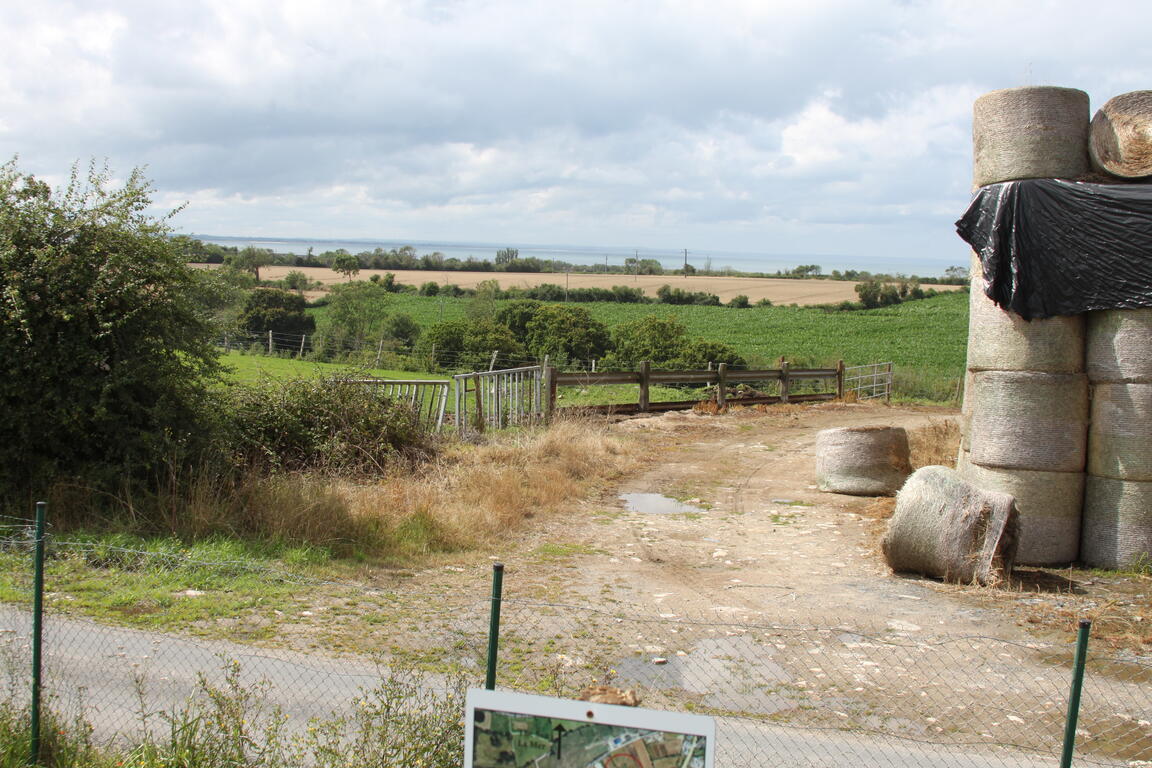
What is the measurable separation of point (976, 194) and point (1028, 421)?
244 cm

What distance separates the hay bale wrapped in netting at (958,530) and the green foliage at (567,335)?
35.2m

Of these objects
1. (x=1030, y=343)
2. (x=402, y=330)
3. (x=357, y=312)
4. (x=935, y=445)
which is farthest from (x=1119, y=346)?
(x=402, y=330)

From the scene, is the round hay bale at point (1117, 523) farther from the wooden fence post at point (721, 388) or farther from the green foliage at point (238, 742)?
the wooden fence post at point (721, 388)

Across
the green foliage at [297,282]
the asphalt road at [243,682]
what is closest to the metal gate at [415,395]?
the asphalt road at [243,682]

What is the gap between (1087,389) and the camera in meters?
9.12

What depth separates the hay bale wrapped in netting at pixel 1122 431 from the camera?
28.6 feet

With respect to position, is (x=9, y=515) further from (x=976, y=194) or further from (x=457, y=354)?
(x=457, y=354)

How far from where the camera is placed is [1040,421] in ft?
29.8

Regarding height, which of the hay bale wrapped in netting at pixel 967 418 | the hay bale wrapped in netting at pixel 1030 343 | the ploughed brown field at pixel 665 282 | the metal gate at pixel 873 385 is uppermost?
the ploughed brown field at pixel 665 282

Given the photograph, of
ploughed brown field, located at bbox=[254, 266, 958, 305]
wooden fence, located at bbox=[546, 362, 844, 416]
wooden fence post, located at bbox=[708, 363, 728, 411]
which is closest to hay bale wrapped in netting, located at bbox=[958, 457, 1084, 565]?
wooden fence, located at bbox=[546, 362, 844, 416]

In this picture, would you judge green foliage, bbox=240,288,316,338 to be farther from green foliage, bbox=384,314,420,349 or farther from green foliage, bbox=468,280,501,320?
green foliage, bbox=468,280,501,320

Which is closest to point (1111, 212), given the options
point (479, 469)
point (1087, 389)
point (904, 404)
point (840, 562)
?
point (1087, 389)

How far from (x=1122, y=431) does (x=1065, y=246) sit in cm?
187

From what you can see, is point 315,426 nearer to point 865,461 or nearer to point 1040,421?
point 865,461
